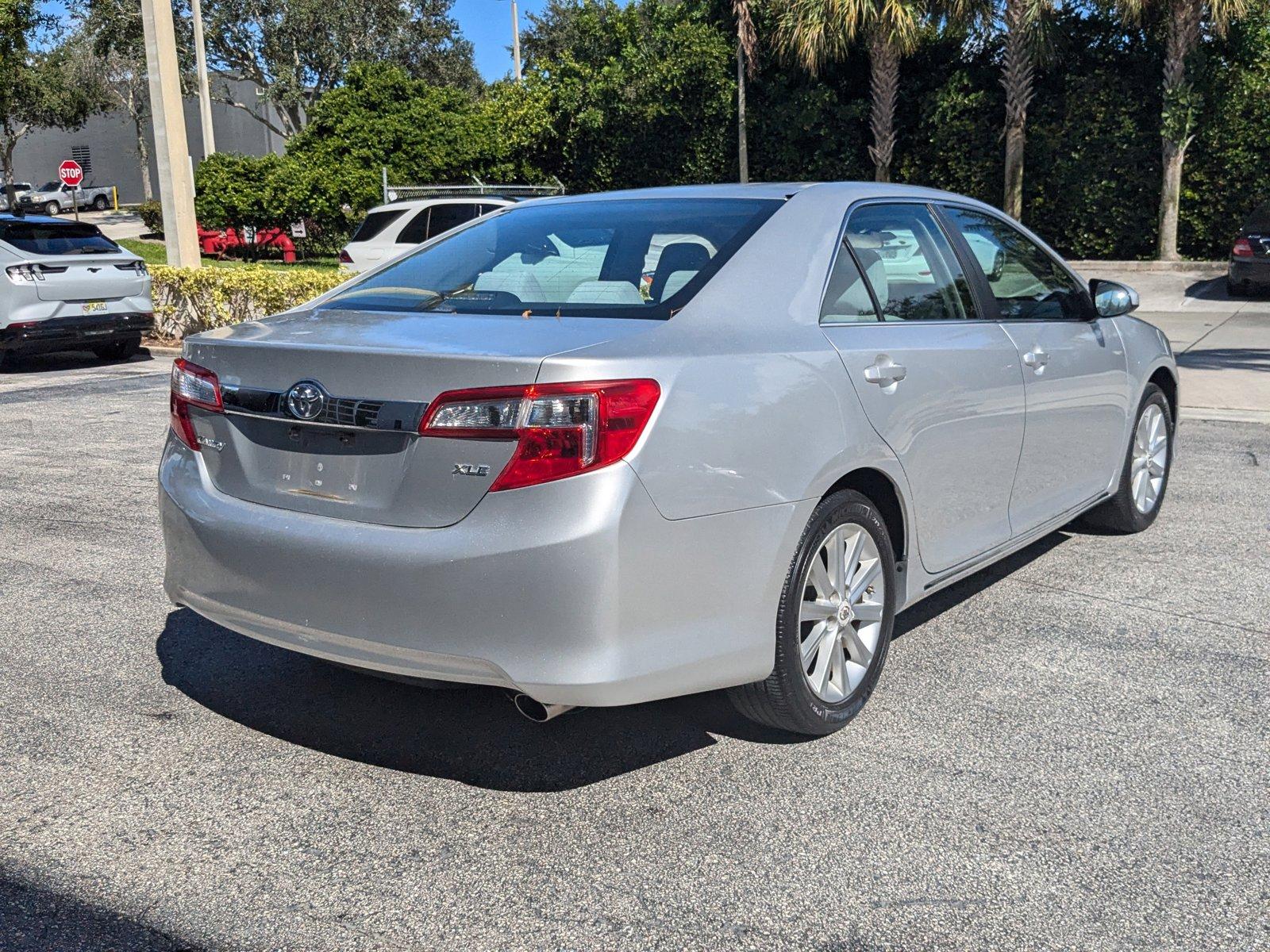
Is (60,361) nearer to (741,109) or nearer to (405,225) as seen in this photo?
(405,225)

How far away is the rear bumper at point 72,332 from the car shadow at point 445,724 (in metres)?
9.31

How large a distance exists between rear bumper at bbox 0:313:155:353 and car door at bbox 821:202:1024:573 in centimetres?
1061

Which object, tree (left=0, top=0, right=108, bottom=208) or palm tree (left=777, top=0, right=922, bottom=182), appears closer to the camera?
palm tree (left=777, top=0, right=922, bottom=182)

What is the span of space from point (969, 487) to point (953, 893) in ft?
5.58

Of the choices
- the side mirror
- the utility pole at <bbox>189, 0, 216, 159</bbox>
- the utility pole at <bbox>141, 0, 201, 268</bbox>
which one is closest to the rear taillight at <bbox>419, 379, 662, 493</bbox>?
the side mirror

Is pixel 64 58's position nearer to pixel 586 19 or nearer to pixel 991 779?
pixel 586 19

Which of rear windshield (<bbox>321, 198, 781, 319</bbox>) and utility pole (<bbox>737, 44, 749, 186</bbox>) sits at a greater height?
utility pole (<bbox>737, 44, 749, 186</bbox>)

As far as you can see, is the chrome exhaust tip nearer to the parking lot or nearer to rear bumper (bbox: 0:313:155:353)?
the parking lot

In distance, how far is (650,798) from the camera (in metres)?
3.28

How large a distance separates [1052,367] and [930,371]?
40.3 inches

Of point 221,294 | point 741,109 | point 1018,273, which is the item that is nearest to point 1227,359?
point 1018,273

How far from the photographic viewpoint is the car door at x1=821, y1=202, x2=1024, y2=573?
3680mm

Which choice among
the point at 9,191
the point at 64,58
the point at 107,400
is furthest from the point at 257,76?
the point at 107,400

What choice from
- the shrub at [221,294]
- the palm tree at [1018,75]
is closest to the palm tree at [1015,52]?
the palm tree at [1018,75]
